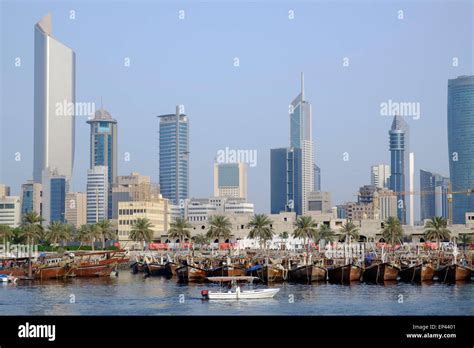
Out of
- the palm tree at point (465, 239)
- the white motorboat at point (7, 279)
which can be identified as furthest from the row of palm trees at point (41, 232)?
the palm tree at point (465, 239)

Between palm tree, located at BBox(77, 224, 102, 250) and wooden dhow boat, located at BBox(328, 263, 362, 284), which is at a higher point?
palm tree, located at BBox(77, 224, 102, 250)

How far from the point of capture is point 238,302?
74.2m

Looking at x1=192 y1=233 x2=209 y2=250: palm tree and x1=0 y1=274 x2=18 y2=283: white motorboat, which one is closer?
x1=0 y1=274 x2=18 y2=283: white motorboat

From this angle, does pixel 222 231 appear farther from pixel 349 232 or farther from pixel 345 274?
pixel 345 274

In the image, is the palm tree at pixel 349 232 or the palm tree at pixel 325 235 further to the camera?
the palm tree at pixel 325 235

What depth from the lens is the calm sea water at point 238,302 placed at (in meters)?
65.8

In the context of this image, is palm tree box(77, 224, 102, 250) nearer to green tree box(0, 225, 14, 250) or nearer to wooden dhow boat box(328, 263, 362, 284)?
green tree box(0, 225, 14, 250)

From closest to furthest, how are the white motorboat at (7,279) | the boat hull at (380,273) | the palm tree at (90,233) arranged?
the boat hull at (380,273), the white motorboat at (7,279), the palm tree at (90,233)

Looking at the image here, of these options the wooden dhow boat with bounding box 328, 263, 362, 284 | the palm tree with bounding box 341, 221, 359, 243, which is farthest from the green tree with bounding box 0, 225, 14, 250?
the wooden dhow boat with bounding box 328, 263, 362, 284

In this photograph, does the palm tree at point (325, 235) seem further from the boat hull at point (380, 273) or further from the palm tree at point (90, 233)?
the boat hull at point (380, 273)

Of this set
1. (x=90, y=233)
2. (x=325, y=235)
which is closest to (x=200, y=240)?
(x=90, y=233)

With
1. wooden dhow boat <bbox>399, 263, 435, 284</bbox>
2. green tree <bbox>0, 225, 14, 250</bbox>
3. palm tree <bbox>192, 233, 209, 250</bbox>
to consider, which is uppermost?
green tree <bbox>0, 225, 14, 250</bbox>

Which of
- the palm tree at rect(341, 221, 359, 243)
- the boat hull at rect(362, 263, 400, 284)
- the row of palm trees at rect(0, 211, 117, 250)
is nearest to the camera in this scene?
the boat hull at rect(362, 263, 400, 284)

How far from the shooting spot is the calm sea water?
6575 cm
